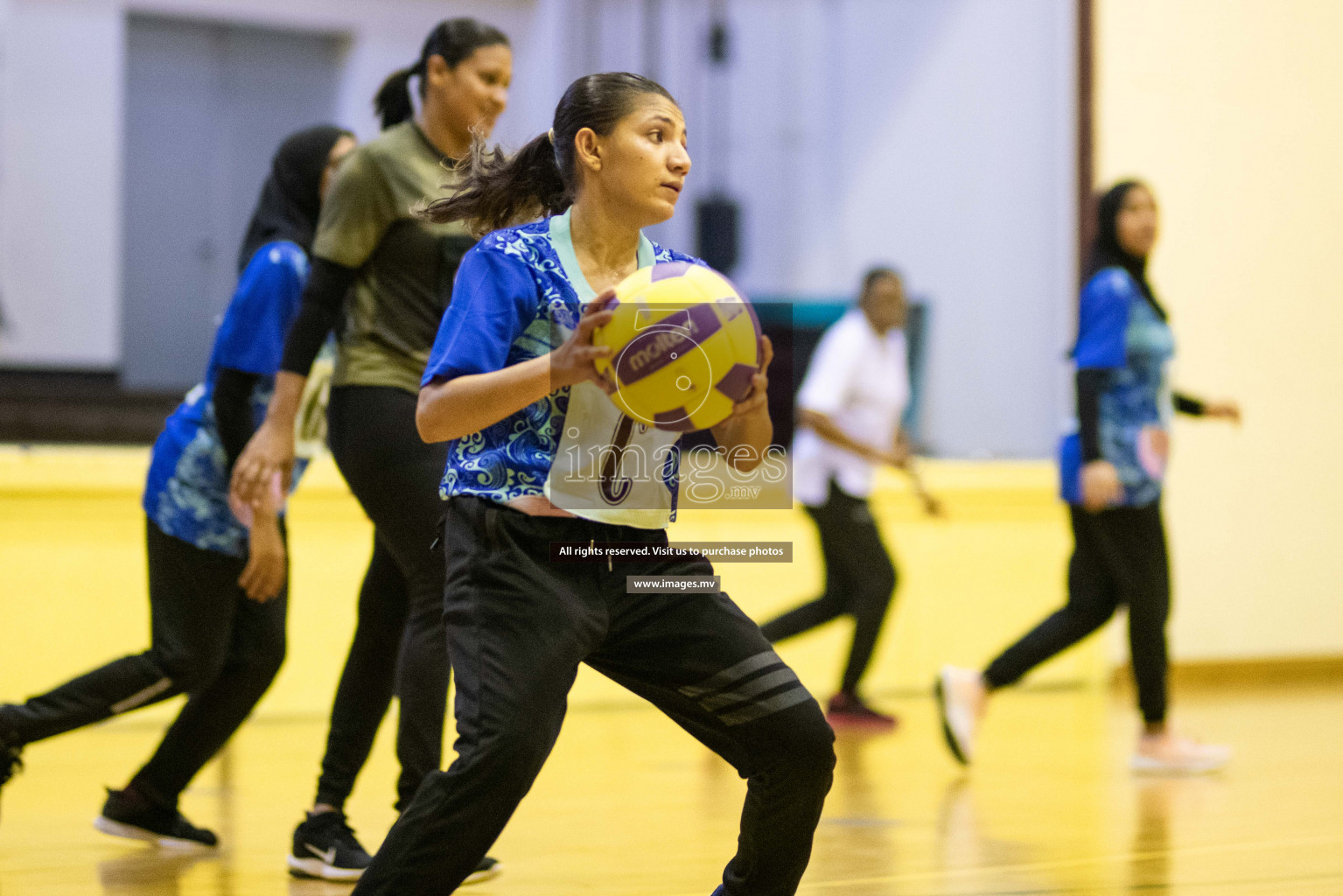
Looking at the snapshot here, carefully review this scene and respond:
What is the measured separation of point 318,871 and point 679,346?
1.43 m

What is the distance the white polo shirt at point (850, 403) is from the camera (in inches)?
182

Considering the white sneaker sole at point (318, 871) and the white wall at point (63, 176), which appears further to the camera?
the white wall at point (63, 176)

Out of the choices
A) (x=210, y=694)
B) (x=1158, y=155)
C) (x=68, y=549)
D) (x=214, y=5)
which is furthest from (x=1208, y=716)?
(x=214, y=5)

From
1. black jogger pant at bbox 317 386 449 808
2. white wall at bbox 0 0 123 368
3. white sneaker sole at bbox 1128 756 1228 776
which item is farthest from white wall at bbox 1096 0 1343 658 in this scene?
white wall at bbox 0 0 123 368

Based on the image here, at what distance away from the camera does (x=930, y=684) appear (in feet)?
18.0

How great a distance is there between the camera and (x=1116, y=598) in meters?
3.90

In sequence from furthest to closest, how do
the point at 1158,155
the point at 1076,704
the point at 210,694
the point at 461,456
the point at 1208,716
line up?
the point at 1158,155, the point at 1076,704, the point at 1208,716, the point at 210,694, the point at 461,456

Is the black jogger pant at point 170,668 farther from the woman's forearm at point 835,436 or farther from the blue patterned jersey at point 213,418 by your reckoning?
the woman's forearm at point 835,436

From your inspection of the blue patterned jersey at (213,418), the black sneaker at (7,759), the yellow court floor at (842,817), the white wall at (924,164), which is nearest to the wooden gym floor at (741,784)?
the yellow court floor at (842,817)

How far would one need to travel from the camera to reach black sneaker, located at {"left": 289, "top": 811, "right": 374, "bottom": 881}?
2.53 metres

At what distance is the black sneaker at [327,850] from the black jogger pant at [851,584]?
2164mm

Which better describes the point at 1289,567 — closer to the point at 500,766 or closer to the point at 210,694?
the point at 210,694

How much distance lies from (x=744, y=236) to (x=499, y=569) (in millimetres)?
6519

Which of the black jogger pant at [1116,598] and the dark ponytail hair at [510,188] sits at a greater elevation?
the dark ponytail hair at [510,188]
